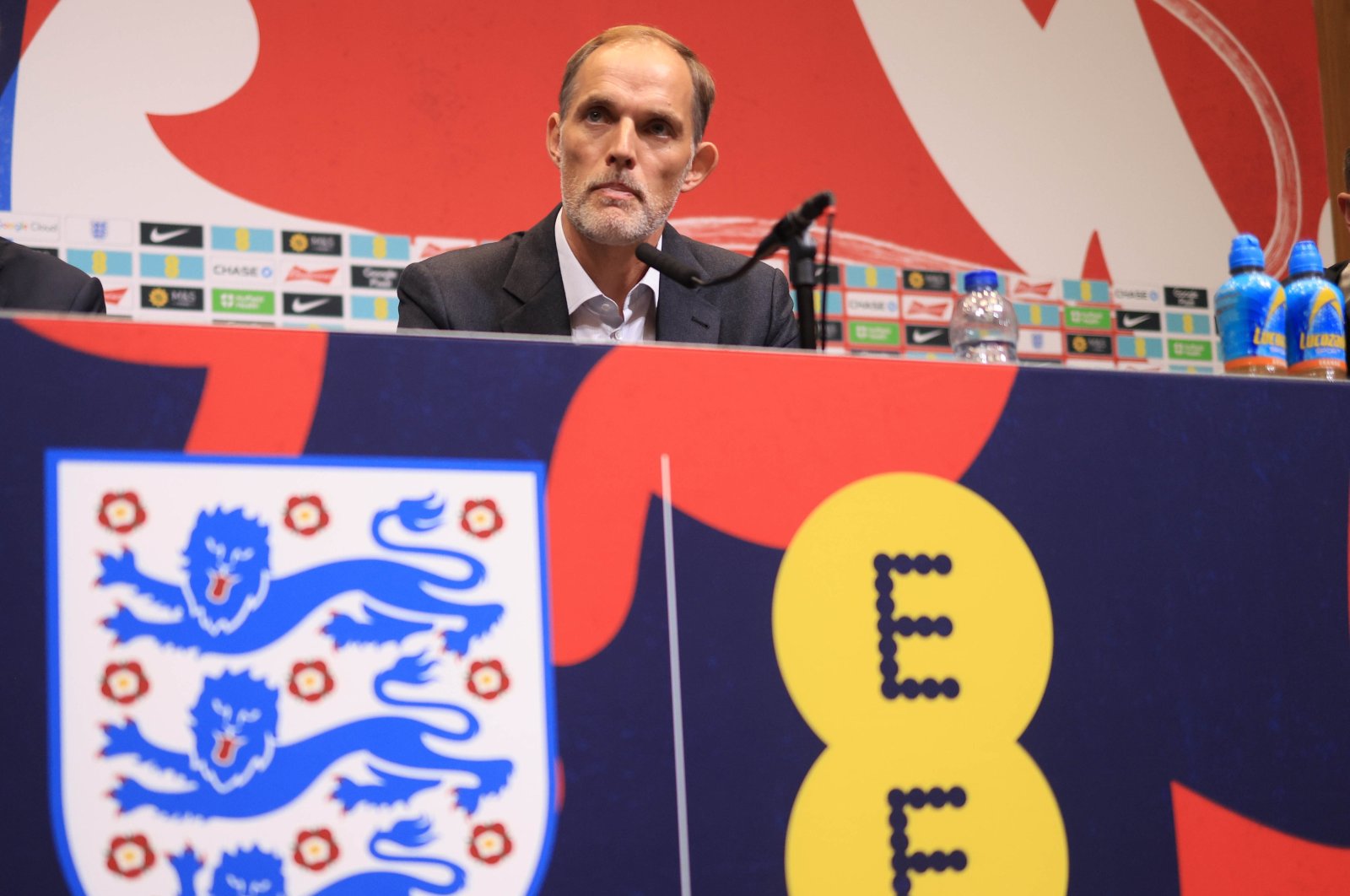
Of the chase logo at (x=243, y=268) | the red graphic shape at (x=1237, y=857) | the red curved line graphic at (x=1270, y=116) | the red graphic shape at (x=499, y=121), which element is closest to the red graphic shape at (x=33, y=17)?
the red graphic shape at (x=499, y=121)

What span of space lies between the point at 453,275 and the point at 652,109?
0.33 meters

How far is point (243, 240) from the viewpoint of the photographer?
2.53 m

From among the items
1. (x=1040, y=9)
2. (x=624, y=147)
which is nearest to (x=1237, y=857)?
(x=624, y=147)

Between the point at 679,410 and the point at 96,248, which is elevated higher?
the point at 96,248

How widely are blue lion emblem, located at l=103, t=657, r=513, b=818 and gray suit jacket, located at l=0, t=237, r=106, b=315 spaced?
88 centimetres

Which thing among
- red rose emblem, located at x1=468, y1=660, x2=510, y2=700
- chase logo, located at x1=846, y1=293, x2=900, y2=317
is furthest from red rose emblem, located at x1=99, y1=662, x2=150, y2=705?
chase logo, located at x1=846, y1=293, x2=900, y2=317

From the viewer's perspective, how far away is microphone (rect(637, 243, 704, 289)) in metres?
1.23

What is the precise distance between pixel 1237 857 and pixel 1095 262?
2156 mm

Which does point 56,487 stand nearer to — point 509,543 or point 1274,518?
point 509,543

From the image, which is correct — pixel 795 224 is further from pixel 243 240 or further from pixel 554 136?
pixel 243 240

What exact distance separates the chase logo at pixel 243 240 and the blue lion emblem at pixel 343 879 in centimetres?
179

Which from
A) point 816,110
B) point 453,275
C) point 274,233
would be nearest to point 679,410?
point 453,275

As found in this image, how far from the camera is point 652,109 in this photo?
180cm

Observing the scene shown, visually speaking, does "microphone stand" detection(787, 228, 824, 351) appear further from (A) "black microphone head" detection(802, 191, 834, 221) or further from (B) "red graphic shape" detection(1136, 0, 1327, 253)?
(B) "red graphic shape" detection(1136, 0, 1327, 253)
